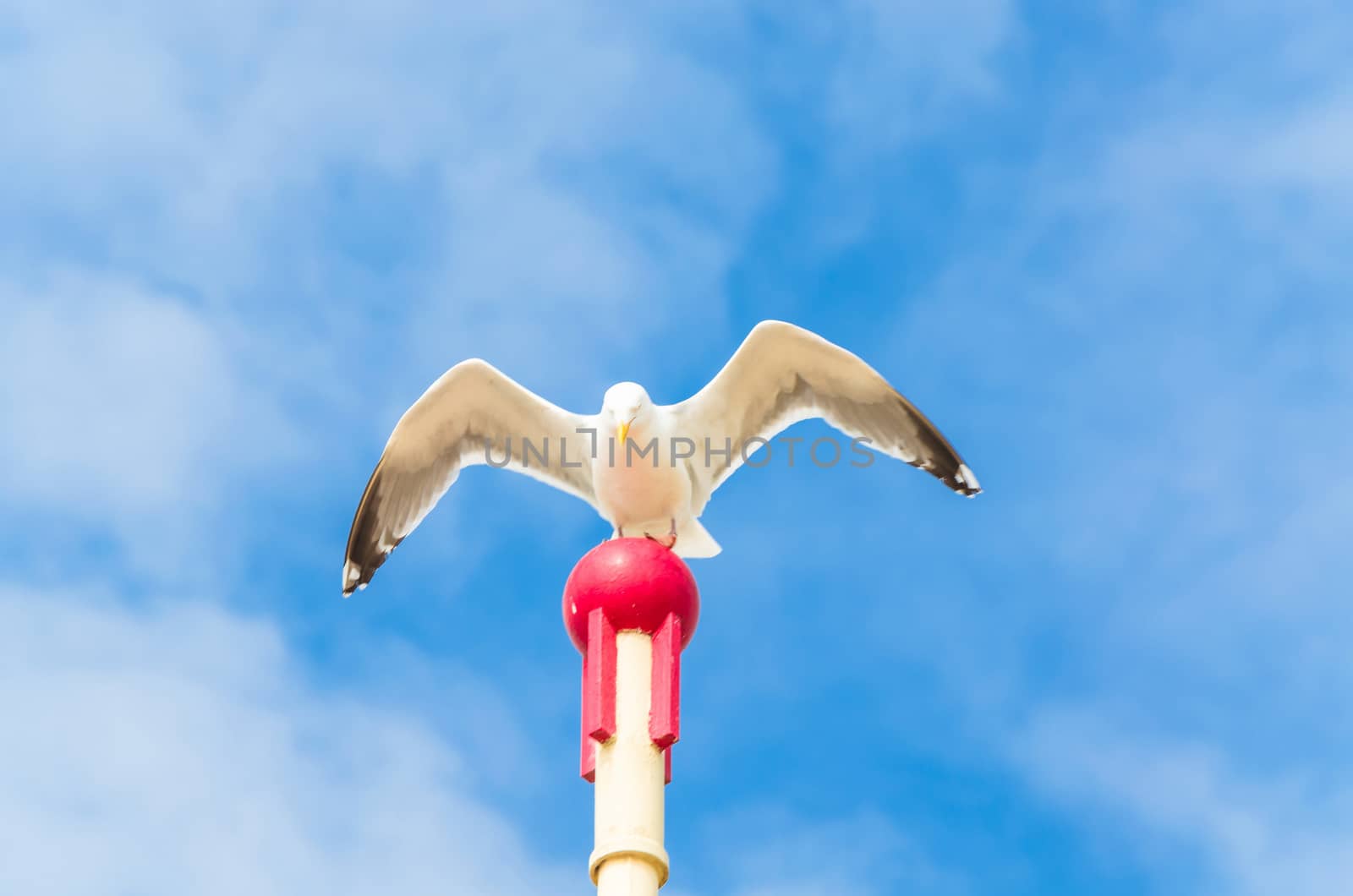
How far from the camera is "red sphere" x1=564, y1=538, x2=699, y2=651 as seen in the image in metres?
6.76

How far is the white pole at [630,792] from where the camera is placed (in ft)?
20.1

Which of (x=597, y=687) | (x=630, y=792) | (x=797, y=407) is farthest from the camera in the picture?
(x=797, y=407)

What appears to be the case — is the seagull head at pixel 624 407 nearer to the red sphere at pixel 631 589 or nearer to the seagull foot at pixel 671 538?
the seagull foot at pixel 671 538

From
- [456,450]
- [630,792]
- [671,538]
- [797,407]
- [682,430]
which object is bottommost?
[630,792]

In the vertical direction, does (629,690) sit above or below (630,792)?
above

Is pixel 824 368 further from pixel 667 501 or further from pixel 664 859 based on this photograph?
pixel 664 859

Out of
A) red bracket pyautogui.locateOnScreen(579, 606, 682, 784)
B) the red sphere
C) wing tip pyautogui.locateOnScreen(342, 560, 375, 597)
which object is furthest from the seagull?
red bracket pyautogui.locateOnScreen(579, 606, 682, 784)

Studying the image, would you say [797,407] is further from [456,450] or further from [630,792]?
[630,792]

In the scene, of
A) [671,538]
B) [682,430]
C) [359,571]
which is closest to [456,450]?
[359,571]

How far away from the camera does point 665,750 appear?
6.50m

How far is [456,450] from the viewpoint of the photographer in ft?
30.7

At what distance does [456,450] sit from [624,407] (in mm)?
1194

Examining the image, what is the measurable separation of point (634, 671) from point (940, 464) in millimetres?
2929

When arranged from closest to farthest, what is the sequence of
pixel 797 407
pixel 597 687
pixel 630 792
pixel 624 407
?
pixel 630 792 < pixel 597 687 < pixel 624 407 < pixel 797 407
